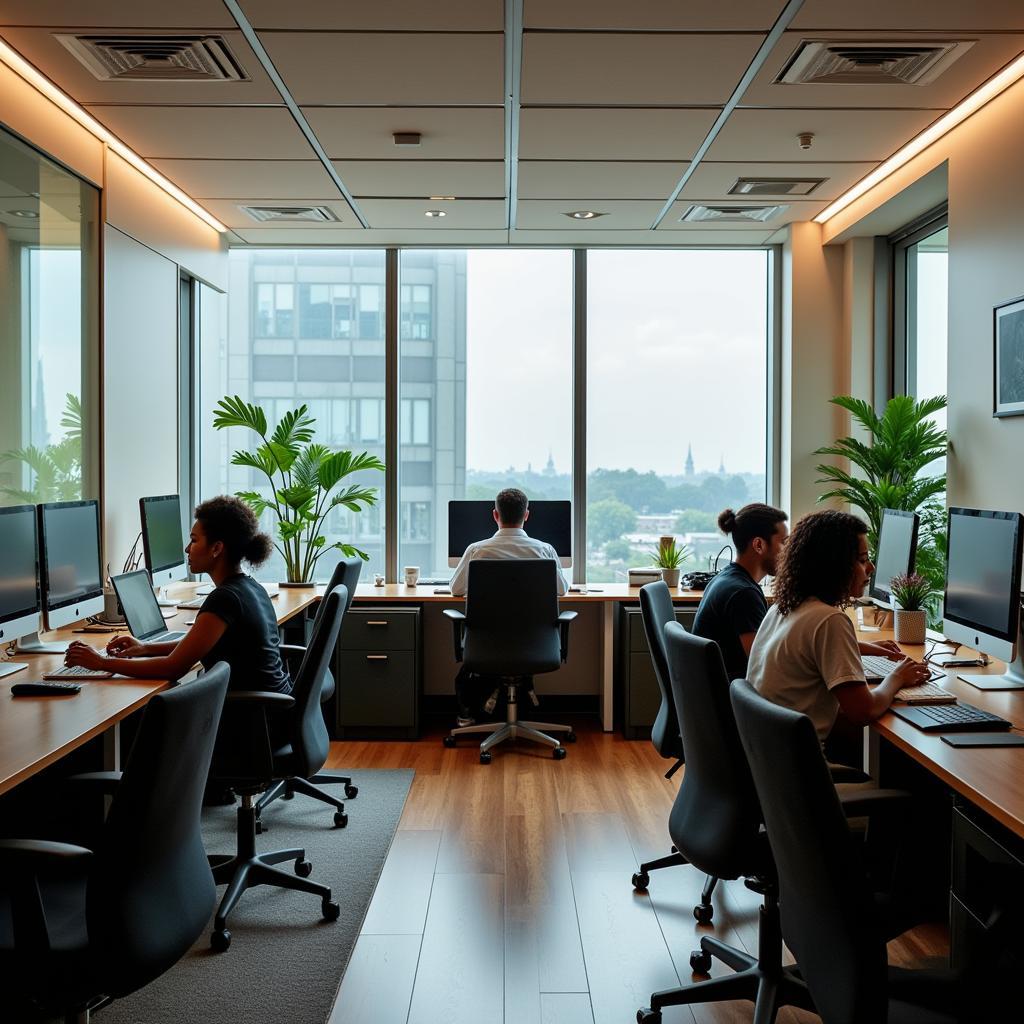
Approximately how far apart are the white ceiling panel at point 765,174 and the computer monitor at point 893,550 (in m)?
1.67

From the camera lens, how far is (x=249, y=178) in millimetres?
4500

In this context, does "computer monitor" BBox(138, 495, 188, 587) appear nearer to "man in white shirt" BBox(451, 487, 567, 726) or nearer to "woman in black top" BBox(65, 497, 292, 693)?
"woman in black top" BBox(65, 497, 292, 693)

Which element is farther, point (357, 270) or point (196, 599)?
point (357, 270)

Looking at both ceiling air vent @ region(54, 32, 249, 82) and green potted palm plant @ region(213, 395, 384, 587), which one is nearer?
ceiling air vent @ region(54, 32, 249, 82)

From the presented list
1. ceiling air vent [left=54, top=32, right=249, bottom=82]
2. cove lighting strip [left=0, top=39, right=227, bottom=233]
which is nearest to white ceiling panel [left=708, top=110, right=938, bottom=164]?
ceiling air vent [left=54, top=32, right=249, bottom=82]

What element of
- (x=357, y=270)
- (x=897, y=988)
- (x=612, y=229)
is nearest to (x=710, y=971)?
(x=897, y=988)

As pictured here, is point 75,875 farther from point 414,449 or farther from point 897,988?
point 414,449

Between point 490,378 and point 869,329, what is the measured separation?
2.15 m

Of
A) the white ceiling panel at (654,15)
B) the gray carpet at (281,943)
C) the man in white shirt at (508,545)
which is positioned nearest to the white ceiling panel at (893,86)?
the white ceiling panel at (654,15)

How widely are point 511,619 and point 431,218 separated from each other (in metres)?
2.20

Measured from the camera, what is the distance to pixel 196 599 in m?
4.46

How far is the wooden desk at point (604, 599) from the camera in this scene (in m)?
5.09

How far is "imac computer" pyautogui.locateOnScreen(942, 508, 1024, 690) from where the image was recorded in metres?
2.59

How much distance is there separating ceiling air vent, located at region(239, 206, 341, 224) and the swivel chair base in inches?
125
